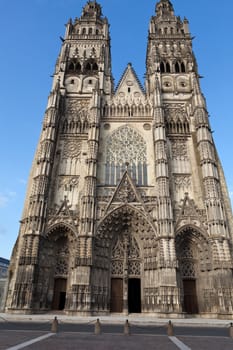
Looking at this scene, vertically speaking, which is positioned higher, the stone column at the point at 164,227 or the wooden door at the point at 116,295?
the stone column at the point at 164,227

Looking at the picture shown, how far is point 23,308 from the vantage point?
15570mm

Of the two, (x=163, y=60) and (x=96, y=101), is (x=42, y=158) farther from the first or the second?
(x=163, y=60)

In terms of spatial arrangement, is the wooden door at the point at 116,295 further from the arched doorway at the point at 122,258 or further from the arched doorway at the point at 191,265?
the arched doorway at the point at 191,265

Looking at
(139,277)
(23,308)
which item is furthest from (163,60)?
(23,308)

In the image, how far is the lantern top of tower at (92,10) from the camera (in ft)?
114

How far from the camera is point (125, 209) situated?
63.9 ft

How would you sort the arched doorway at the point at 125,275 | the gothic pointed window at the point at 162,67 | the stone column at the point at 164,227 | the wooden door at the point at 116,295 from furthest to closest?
the gothic pointed window at the point at 162,67 < the arched doorway at the point at 125,275 < the wooden door at the point at 116,295 < the stone column at the point at 164,227

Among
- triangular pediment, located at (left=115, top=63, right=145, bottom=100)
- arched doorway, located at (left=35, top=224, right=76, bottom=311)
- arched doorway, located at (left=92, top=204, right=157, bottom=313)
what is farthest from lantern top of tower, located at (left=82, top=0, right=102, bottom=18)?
arched doorway, located at (left=35, top=224, right=76, bottom=311)

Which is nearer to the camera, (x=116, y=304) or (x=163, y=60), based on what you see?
(x=116, y=304)

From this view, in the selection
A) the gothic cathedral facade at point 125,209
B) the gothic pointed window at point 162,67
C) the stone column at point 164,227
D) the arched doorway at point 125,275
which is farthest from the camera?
the gothic pointed window at point 162,67

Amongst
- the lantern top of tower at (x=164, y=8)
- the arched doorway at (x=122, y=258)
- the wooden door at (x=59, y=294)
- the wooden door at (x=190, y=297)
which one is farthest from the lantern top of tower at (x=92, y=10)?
the wooden door at (x=190, y=297)

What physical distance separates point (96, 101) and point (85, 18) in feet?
56.5

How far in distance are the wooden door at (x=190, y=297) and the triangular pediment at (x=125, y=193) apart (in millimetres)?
6880

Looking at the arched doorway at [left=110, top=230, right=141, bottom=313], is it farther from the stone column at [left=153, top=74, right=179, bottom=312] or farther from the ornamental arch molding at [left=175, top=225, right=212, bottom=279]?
the ornamental arch molding at [left=175, top=225, right=212, bottom=279]
